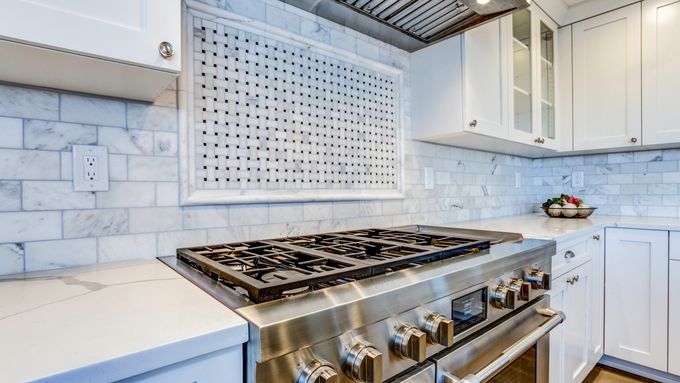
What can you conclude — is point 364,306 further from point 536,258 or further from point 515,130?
point 515,130

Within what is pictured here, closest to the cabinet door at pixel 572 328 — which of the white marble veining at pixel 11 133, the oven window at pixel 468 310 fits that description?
the oven window at pixel 468 310

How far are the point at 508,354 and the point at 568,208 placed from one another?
1684 mm

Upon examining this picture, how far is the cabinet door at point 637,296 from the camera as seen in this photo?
72.0 inches

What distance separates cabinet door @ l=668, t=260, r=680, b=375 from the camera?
1.78 meters

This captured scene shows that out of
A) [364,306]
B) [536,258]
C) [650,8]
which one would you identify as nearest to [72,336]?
[364,306]

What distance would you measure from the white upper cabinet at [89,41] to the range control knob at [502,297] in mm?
1010

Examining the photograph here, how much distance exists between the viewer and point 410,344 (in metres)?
0.69

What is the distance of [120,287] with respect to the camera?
2.31 ft

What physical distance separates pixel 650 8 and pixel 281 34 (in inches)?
88.7

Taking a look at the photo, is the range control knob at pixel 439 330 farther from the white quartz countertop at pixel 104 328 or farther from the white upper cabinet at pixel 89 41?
the white upper cabinet at pixel 89 41

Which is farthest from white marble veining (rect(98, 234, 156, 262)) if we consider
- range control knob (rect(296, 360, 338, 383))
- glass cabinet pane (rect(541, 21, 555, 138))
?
glass cabinet pane (rect(541, 21, 555, 138))

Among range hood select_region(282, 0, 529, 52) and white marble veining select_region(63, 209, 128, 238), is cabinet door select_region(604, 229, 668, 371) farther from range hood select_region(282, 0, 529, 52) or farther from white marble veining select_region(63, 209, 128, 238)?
white marble veining select_region(63, 209, 128, 238)

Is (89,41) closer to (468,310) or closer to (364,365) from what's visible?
(364,365)

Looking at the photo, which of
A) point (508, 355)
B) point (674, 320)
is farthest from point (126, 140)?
point (674, 320)
